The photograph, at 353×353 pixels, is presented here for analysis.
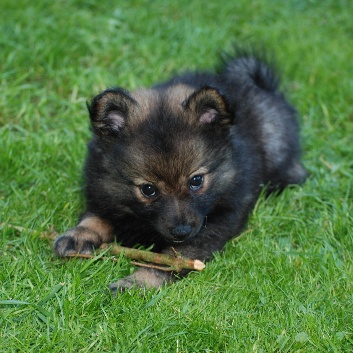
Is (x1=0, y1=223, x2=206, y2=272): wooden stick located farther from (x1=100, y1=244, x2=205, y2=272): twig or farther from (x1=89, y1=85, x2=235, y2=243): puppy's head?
(x1=89, y1=85, x2=235, y2=243): puppy's head

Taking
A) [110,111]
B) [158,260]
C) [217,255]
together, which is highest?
[110,111]

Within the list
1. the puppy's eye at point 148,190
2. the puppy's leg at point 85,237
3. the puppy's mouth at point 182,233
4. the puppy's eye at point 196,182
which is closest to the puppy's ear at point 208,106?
the puppy's eye at point 196,182

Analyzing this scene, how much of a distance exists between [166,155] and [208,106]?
0.46 metres

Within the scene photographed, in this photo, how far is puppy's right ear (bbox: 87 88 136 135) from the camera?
13.0ft

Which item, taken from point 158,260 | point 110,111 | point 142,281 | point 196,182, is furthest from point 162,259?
point 110,111

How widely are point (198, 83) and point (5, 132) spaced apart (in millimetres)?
1719

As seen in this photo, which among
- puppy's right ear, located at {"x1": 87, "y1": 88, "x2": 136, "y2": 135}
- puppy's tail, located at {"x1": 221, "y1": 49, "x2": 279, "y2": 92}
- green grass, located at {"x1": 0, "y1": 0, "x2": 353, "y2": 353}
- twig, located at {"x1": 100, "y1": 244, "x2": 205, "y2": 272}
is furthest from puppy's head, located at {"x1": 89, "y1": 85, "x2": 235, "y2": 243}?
puppy's tail, located at {"x1": 221, "y1": 49, "x2": 279, "y2": 92}

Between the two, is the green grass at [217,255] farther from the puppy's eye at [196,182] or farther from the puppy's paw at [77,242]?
the puppy's eye at [196,182]

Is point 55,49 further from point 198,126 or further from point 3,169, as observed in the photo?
point 198,126

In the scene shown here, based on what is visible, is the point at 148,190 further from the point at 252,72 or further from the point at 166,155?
the point at 252,72

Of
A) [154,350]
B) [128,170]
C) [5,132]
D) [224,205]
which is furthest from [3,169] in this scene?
[154,350]

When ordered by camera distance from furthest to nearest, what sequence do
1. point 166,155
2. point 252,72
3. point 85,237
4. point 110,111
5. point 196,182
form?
point 252,72, point 85,237, point 110,111, point 196,182, point 166,155

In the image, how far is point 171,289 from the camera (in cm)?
380

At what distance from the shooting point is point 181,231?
3.82 meters
